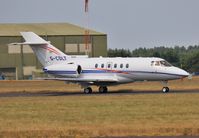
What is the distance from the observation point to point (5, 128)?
21.4 meters

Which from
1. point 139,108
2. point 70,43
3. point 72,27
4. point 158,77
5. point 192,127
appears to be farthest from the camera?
point 72,27

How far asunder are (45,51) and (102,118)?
26077 mm

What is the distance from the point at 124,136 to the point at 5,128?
464 centimetres

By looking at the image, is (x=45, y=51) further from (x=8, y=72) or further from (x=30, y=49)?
(x=8, y=72)

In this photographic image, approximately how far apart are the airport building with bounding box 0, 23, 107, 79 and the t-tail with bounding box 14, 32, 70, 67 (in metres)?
52.3

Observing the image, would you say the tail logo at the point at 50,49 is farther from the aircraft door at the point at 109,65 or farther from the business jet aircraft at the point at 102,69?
the aircraft door at the point at 109,65

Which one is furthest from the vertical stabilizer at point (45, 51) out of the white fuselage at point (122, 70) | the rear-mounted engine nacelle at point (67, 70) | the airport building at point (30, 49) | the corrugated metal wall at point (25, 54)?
the corrugated metal wall at point (25, 54)

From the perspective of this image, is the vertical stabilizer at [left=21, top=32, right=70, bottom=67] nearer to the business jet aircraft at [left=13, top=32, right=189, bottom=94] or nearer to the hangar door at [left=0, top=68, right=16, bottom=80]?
the business jet aircraft at [left=13, top=32, right=189, bottom=94]

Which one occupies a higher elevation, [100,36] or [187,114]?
[100,36]

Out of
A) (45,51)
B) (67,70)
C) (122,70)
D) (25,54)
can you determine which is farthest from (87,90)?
(25,54)

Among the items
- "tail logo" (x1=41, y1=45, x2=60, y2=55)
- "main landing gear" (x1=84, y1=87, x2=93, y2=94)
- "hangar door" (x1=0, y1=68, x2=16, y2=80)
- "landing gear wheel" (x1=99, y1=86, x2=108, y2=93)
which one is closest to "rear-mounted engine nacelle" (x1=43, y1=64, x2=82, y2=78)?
"main landing gear" (x1=84, y1=87, x2=93, y2=94)

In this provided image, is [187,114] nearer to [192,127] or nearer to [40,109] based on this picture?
[192,127]

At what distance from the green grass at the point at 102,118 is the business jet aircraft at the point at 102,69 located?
11593 millimetres

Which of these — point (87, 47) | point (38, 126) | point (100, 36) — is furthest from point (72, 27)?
point (38, 126)
